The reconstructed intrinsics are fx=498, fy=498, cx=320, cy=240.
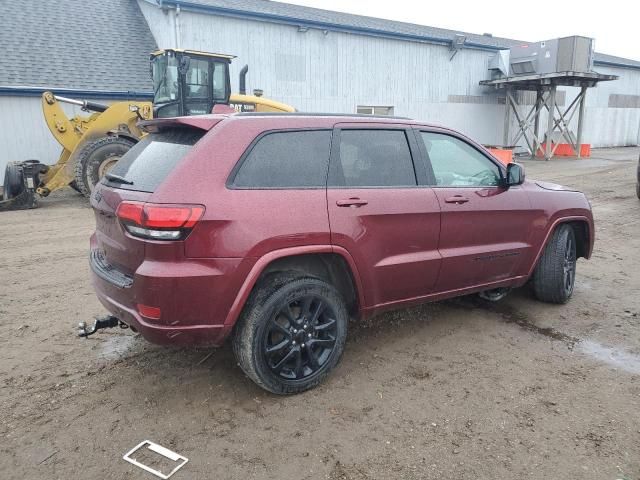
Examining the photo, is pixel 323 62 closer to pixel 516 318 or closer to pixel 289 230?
pixel 516 318

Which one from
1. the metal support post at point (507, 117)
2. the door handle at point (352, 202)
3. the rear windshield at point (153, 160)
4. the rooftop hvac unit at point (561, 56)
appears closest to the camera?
the rear windshield at point (153, 160)

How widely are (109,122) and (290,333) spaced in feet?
31.4

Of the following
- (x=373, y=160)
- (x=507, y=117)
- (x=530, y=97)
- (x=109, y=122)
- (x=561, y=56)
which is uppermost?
(x=561, y=56)

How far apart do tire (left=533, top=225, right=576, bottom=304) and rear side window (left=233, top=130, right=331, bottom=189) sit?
2.56 metres

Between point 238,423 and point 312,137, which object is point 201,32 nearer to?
point 312,137

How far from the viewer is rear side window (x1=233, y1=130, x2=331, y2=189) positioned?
3070 mm

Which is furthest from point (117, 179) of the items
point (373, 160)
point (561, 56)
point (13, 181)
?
point (561, 56)

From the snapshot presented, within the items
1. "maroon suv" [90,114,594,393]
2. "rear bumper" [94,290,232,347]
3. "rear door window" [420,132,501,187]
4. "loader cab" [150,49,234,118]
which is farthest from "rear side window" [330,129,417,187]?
"loader cab" [150,49,234,118]

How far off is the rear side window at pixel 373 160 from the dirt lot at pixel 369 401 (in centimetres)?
134

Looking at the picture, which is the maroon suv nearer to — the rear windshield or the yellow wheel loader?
the rear windshield

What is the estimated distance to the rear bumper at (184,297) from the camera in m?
2.78

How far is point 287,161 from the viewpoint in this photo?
3.22m

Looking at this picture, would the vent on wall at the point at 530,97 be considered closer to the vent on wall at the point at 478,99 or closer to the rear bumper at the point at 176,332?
the vent on wall at the point at 478,99

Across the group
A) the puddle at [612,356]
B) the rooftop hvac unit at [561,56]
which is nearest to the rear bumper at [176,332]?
the puddle at [612,356]
